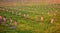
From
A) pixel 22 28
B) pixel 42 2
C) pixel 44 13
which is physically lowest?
pixel 22 28

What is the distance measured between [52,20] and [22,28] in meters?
0.36

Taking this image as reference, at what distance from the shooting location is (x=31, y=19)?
1.35 m

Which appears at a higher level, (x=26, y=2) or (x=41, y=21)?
(x=26, y=2)

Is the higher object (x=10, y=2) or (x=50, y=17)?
(x=10, y=2)

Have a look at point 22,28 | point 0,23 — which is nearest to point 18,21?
point 22,28

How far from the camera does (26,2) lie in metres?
1.39

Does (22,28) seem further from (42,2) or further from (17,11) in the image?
(42,2)

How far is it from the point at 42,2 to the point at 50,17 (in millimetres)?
201

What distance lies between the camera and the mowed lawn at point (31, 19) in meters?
1.31

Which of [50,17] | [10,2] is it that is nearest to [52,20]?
[50,17]

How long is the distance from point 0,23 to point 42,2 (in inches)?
21.3

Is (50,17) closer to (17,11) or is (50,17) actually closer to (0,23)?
(17,11)

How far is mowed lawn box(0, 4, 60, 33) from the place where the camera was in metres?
1.31

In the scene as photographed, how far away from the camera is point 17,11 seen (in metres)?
1.37
